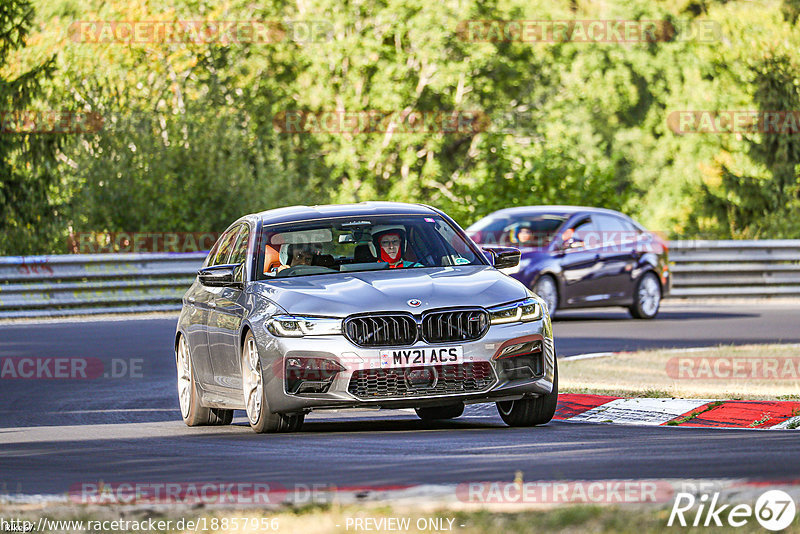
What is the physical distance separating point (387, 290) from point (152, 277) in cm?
1605

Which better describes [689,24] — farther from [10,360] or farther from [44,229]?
[10,360]

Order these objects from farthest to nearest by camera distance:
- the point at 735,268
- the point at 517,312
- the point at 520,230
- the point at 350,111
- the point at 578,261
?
1. the point at 350,111
2. the point at 735,268
3. the point at 520,230
4. the point at 578,261
5. the point at 517,312

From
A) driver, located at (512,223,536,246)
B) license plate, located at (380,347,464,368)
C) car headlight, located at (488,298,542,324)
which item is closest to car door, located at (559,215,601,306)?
driver, located at (512,223,536,246)

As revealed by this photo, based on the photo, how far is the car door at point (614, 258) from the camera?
24.5m

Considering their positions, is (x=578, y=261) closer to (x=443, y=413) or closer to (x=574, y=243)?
(x=574, y=243)

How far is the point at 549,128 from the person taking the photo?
1967 inches

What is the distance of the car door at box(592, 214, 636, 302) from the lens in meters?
24.5

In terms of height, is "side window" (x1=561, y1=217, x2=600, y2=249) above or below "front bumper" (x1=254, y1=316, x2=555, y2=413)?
below

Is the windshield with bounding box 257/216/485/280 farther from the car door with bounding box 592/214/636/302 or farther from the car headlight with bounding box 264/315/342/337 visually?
the car door with bounding box 592/214/636/302

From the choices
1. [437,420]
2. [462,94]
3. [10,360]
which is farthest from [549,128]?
[437,420]

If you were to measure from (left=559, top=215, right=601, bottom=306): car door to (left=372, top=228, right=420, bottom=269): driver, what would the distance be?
12332mm

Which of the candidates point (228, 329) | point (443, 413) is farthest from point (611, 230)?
point (228, 329)

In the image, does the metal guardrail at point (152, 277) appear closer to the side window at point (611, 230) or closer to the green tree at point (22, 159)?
the side window at point (611, 230)

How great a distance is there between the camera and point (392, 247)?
11.5 m
